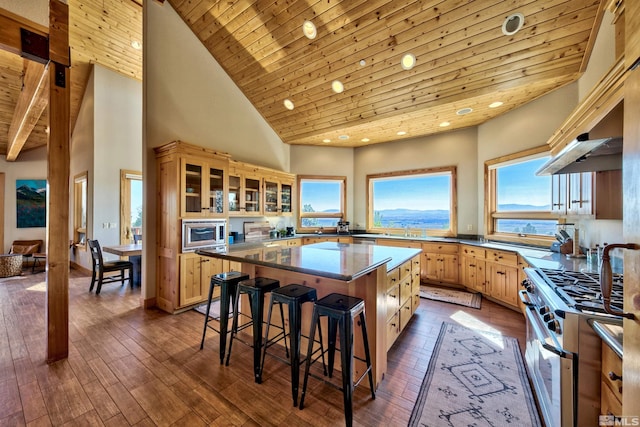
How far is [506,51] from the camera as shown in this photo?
2928 mm

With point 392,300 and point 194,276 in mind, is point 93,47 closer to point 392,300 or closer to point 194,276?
point 194,276

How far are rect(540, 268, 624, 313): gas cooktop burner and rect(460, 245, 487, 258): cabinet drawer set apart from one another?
1.92 m

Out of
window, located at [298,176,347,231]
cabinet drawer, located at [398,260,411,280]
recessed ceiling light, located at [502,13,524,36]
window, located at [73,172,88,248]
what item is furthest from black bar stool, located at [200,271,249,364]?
window, located at [73,172,88,248]

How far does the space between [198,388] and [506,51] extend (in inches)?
183

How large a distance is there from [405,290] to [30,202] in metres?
9.47

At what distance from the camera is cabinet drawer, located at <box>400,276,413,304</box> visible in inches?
108

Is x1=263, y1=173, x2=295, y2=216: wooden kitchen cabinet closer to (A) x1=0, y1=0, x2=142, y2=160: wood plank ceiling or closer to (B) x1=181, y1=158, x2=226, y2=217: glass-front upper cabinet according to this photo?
(B) x1=181, y1=158, x2=226, y2=217: glass-front upper cabinet

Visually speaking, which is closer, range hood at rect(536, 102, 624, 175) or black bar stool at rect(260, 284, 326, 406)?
range hood at rect(536, 102, 624, 175)

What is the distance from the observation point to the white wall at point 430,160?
4.84 meters

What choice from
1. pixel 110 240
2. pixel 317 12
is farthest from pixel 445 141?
pixel 110 240

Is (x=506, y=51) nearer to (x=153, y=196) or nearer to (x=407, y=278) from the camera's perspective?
(x=407, y=278)

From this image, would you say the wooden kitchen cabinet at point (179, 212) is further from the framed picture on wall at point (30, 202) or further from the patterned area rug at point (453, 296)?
the framed picture on wall at point (30, 202)

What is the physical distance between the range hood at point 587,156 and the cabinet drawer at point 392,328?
75.5 inches

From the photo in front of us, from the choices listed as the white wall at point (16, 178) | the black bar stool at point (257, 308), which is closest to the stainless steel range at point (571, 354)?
the black bar stool at point (257, 308)
